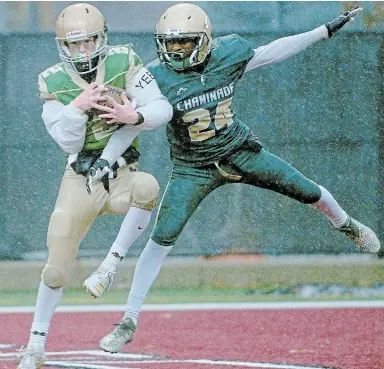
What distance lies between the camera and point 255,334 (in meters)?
8.35

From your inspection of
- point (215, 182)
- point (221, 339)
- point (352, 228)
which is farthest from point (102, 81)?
point (221, 339)

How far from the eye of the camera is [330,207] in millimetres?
7273

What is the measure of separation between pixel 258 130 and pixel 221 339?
8.40ft

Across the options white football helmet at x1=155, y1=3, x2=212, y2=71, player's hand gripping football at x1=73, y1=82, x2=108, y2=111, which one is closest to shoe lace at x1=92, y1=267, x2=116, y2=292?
player's hand gripping football at x1=73, y1=82, x2=108, y2=111

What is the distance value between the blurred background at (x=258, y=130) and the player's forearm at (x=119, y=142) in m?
3.56

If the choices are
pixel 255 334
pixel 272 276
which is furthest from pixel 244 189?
pixel 255 334

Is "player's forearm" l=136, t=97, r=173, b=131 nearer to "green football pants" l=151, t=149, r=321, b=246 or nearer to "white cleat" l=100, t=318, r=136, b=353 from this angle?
"green football pants" l=151, t=149, r=321, b=246

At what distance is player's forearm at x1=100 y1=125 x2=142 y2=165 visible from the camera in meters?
6.47

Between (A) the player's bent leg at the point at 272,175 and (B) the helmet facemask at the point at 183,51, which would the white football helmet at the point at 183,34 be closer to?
(B) the helmet facemask at the point at 183,51

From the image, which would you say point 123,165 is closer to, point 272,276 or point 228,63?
point 228,63

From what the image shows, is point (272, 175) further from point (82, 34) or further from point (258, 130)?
point (258, 130)

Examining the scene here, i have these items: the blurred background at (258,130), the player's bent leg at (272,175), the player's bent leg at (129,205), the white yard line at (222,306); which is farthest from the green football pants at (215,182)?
the blurred background at (258,130)

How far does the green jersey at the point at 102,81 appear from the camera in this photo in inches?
257

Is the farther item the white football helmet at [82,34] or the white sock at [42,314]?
the white sock at [42,314]
